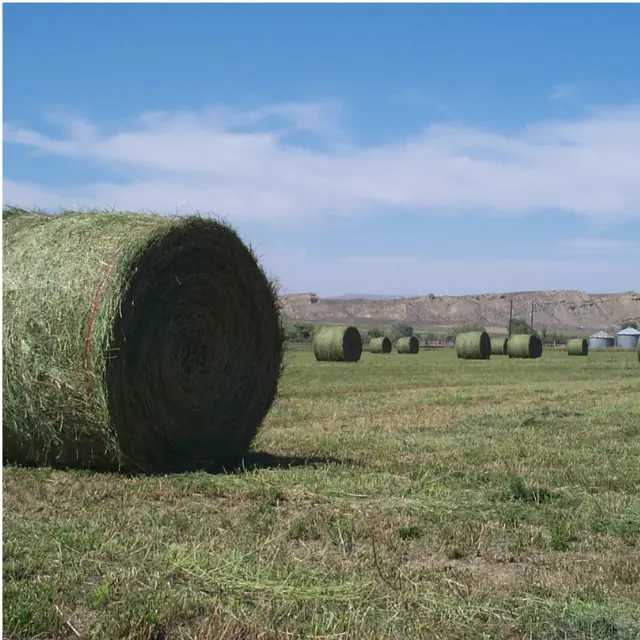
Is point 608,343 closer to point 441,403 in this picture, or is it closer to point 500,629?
point 441,403

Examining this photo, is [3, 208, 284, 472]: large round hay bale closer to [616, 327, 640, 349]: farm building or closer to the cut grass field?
the cut grass field

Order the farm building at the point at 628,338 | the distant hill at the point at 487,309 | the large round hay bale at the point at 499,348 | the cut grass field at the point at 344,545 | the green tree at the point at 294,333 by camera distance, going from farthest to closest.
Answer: the distant hill at the point at 487,309 → the farm building at the point at 628,338 → the large round hay bale at the point at 499,348 → the green tree at the point at 294,333 → the cut grass field at the point at 344,545

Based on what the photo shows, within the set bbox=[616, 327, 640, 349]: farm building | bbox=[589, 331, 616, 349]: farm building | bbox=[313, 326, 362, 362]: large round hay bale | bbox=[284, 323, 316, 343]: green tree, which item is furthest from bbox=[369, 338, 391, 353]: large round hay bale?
bbox=[589, 331, 616, 349]: farm building

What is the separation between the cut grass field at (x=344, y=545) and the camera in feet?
13.4

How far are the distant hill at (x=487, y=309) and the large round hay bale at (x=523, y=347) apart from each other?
4282 inches

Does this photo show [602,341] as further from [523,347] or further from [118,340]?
[118,340]

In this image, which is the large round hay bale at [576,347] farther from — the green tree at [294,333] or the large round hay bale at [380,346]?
the green tree at [294,333]

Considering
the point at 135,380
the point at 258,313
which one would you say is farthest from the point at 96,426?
the point at 258,313

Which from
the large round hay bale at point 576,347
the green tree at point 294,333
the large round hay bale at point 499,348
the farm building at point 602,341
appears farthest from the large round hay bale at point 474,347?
the farm building at point 602,341

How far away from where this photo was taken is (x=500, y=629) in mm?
4066

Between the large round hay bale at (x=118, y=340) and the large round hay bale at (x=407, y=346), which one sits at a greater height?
the large round hay bale at (x=118, y=340)

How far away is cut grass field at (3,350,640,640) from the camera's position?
409 cm

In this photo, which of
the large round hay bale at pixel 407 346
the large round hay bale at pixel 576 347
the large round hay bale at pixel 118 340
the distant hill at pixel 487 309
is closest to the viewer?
the large round hay bale at pixel 118 340

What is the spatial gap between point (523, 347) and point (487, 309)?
5021 inches
